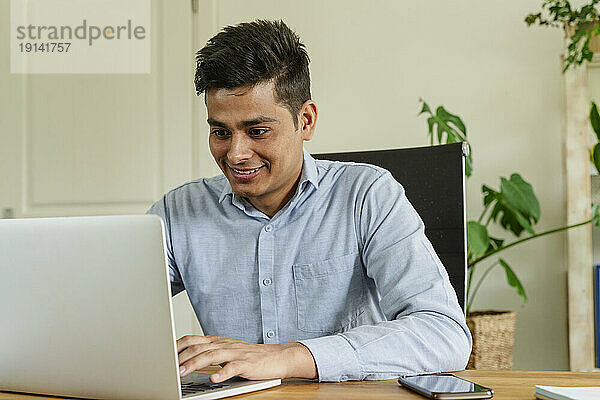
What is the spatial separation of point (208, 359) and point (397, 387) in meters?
0.24

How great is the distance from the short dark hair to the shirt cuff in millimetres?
468

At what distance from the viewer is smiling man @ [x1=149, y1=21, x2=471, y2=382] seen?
123cm

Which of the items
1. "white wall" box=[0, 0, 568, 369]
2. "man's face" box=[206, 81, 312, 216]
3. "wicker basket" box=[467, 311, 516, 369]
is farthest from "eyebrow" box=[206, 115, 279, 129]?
"white wall" box=[0, 0, 568, 369]

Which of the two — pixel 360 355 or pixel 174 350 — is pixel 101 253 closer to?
pixel 174 350

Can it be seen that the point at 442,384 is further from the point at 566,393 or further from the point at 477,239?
the point at 477,239

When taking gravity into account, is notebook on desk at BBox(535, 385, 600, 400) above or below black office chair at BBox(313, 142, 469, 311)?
below

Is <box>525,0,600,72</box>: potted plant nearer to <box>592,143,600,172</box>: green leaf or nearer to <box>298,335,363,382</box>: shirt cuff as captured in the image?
<box>592,143,600,172</box>: green leaf

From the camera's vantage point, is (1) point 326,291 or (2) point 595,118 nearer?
(1) point 326,291

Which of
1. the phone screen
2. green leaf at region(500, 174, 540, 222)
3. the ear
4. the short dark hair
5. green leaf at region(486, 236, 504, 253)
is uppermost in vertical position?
the short dark hair

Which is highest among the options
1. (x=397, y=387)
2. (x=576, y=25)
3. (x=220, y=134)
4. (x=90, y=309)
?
(x=576, y=25)

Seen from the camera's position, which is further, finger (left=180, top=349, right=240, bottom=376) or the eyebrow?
the eyebrow

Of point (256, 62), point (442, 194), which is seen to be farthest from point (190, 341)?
point (442, 194)

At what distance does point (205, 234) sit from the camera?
1375 millimetres

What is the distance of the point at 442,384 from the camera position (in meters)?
0.89
